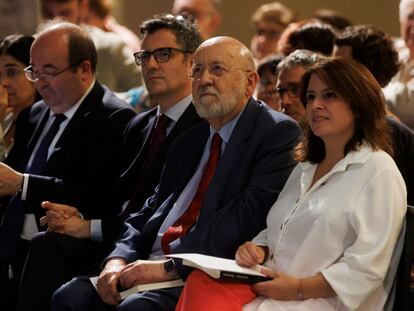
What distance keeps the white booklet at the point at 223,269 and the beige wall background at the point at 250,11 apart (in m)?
5.36

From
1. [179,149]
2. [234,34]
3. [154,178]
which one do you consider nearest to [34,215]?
[154,178]

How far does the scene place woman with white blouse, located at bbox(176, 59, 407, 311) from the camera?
10.5 ft

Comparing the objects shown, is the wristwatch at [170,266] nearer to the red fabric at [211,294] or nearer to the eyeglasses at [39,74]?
the red fabric at [211,294]

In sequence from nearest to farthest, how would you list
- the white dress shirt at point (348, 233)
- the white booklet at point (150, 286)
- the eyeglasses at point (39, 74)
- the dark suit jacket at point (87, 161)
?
the white dress shirt at point (348, 233), the white booklet at point (150, 286), the dark suit jacket at point (87, 161), the eyeglasses at point (39, 74)

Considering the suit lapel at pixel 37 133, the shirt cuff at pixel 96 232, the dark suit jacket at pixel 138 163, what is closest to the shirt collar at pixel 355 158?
the dark suit jacket at pixel 138 163

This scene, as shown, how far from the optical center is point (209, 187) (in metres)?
3.79

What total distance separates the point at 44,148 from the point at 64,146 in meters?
0.26

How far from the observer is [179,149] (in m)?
4.13

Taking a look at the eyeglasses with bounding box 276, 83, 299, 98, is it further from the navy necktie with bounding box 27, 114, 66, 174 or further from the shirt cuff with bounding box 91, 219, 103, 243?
the navy necktie with bounding box 27, 114, 66, 174

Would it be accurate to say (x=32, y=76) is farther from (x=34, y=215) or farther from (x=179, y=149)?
(x=179, y=149)

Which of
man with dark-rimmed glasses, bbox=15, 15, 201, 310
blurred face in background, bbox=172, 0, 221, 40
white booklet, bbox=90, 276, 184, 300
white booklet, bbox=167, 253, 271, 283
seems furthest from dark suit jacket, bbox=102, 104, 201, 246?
blurred face in background, bbox=172, 0, 221, 40

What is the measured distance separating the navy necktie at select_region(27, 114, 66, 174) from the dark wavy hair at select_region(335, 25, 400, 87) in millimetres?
1543

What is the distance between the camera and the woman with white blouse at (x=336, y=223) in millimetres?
3209

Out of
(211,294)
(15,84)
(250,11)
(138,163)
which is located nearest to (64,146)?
(138,163)
